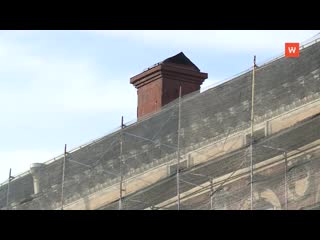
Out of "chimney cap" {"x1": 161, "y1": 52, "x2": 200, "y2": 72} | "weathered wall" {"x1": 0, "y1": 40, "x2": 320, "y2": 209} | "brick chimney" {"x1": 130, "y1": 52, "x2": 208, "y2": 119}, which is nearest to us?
"weathered wall" {"x1": 0, "y1": 40, "x2": 320, "y2": 209}

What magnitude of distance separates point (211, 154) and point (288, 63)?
124 inches

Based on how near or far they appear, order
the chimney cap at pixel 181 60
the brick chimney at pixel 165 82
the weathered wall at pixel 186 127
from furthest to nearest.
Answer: the chimney cap at pixel 181 60, the brick chimney at pixel 165 82, the weathered wall at pixel 186 127

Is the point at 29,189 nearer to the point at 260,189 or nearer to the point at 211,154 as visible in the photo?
the point at 211,154

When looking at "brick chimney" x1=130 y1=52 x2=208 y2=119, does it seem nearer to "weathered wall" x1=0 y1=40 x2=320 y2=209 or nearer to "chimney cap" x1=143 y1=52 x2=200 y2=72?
"chimney cap" x1=143 y1=52 x2=200 y2=72

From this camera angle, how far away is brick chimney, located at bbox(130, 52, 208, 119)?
29719mm

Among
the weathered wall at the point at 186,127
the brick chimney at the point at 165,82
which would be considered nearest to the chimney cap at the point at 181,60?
the brick chimney at the point at 165,82

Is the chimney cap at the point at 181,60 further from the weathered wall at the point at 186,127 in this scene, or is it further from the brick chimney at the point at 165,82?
the weathered wall at the point at 186,127

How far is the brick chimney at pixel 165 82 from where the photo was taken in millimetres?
29719

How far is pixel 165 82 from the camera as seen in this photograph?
2970 cm

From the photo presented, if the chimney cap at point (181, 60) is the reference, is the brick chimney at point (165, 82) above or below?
below

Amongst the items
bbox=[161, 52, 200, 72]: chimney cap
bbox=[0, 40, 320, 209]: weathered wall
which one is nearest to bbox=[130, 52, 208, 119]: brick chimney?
bbox=[161, 52, 200, 72]: chimney cap

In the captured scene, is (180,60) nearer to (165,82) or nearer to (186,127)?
(165,82)
